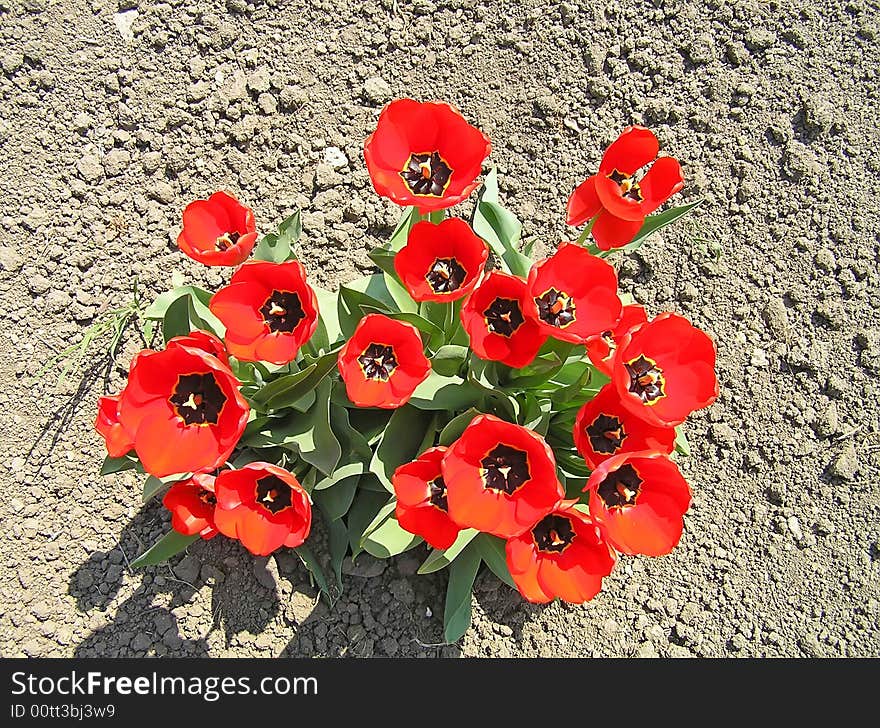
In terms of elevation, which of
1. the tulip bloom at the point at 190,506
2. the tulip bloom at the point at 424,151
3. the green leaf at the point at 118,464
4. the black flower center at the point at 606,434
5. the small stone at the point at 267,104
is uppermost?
the tulip bloom at the point at 424,151

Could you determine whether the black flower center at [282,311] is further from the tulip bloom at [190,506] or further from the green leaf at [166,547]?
the green leaf at [166,547]

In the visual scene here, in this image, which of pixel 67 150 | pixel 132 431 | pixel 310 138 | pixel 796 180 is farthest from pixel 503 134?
pixel 132 431

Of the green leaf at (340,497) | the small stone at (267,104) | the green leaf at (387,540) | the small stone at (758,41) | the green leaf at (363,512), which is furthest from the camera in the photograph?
the small stone at (758,41)

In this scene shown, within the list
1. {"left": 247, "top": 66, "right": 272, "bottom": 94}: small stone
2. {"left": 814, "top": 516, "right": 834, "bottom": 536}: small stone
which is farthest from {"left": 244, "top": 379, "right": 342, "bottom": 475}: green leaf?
{"left": 814, "top": 516, "right": 834, "bottom": 536}: small stone

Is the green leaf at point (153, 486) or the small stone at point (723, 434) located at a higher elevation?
the green leaf at point (153, 486)

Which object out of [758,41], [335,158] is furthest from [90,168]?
[758,41]

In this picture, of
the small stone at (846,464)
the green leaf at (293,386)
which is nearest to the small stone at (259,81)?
the green leaf at (293,386)

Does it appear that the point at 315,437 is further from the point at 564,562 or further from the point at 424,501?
the point at 564,562
